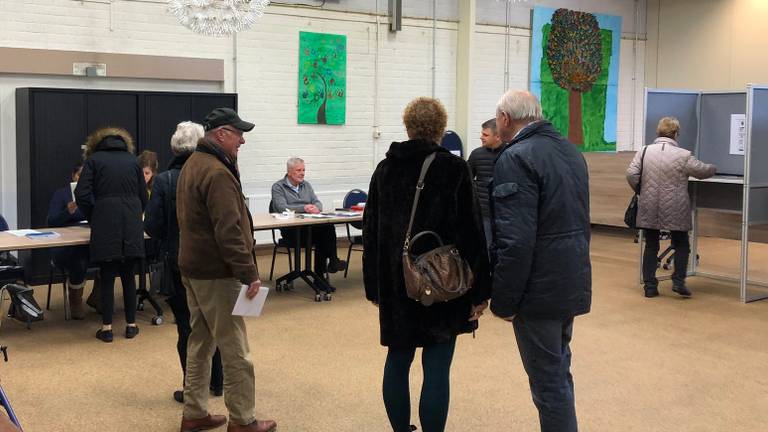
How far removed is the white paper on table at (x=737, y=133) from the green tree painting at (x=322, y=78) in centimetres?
422

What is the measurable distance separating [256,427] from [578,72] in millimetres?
8950

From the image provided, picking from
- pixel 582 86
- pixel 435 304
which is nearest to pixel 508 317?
pixel 435 304

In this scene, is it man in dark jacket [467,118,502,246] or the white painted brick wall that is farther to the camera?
the white painted brick wall

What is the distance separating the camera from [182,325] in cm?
416

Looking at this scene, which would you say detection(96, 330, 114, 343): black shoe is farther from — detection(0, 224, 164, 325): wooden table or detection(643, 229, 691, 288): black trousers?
detection(643, 229, 691, 288): black trousers

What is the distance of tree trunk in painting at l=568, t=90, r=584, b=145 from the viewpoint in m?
11.5

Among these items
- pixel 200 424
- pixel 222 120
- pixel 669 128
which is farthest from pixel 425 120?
pixel 669 128

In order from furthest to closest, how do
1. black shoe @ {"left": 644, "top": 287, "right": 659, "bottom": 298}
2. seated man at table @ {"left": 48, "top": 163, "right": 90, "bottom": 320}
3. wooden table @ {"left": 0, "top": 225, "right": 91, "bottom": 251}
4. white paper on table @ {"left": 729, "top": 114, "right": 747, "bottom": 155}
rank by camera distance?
1. white paper on table @ {"left": 729, "top": 114, "right": 747, "bottom": 155}
2. black shoe @ {"left": 644, "top": 287, "right": 659, "bottom": 298}
3. seated man at table @ {"left": 48, "top": 163, "right": 90, "bottom": 320}
4. wooden table @ {"left": 0, "top": 225, "right": 91, "bottom": 251}

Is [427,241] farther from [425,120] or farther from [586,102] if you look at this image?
[586,102]

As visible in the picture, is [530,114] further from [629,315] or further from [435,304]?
[629,315]

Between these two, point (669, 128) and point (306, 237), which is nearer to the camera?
point (669, 128)

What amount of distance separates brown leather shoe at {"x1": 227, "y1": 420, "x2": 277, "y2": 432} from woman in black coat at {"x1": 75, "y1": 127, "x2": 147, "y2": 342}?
2.12 metres

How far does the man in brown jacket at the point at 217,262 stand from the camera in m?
3.41

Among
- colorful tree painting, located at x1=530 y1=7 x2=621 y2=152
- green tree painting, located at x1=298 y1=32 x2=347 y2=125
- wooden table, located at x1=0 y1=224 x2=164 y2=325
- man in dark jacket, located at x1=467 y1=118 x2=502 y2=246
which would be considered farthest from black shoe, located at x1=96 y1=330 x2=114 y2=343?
colorful tree painting, located at x1=530 y1=7 x2=621 y2=152
